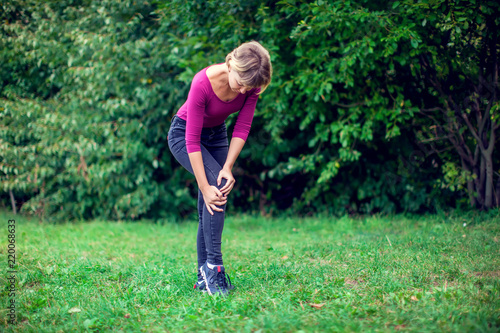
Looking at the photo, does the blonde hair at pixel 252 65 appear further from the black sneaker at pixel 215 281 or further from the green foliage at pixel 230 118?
the green foliage at pixel 230 118

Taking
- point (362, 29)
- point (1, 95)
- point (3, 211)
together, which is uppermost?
point (362, 29)

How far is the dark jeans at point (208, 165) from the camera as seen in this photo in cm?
242

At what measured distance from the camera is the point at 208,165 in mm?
2439

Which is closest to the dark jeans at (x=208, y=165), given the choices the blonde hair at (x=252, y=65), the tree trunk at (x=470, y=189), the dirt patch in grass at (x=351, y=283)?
the blonde hair at (x=252, y=65)

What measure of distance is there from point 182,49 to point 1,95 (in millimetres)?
3304

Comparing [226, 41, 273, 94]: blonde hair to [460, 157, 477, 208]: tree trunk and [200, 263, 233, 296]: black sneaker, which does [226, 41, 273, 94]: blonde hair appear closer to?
[200, 263, 233, 296]: black sneaker

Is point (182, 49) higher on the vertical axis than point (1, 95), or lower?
higher

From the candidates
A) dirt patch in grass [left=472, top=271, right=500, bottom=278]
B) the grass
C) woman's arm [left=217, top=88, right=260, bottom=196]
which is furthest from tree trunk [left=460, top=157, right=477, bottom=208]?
woman's arm [left=217, top=88, right=260, bottom=196]

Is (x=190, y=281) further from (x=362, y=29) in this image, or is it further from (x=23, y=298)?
(x=362, y=29)

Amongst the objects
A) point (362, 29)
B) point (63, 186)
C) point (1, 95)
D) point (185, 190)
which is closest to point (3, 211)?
point (63, 186)

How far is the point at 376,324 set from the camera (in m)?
1.90

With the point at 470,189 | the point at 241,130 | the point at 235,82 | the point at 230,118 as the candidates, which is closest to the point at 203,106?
the point at 235,82

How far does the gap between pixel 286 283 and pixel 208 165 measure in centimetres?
103

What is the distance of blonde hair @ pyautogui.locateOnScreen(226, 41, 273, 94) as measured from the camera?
7.07 ft
